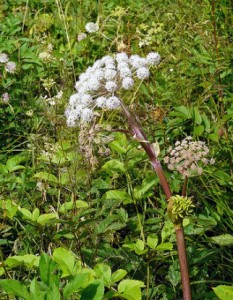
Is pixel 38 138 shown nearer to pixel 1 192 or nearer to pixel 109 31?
pixel 1 192

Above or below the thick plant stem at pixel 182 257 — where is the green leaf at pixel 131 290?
below

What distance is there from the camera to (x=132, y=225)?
209 centimetres

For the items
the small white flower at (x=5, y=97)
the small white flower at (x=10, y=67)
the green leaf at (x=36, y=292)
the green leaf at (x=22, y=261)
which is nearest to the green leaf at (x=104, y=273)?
the green leaf at (x=22, y=261)

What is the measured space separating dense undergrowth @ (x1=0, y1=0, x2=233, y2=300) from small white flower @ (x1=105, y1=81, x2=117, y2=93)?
12 centimetres

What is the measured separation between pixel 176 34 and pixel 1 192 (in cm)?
174

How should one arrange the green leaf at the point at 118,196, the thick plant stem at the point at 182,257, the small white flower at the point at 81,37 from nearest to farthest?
the thick plant stem at the point at 182,257
the green leaf at the point at 118,196
the small white flower at the point at 81,37

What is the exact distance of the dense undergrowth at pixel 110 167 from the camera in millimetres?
1847

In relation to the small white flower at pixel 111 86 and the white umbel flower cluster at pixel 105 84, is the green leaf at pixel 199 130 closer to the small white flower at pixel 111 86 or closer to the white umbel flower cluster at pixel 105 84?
the white umbel flower cluster at pixel 105 84

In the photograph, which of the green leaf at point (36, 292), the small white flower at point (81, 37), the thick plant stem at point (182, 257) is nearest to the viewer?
the green leaf at point (36, 292)

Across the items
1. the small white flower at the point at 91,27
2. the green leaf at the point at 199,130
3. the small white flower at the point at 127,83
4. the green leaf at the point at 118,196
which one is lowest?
the green leaf at the point at 118,196

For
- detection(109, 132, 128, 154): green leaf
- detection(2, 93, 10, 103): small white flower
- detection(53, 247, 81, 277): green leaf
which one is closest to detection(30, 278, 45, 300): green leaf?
detection(53, 247, 81, 277): green leaf

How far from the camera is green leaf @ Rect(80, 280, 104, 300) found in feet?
4.28

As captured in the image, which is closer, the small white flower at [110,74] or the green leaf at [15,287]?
the green leaf at [15,287]

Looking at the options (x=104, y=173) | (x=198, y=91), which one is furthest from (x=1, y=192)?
(x=198, y=91)
